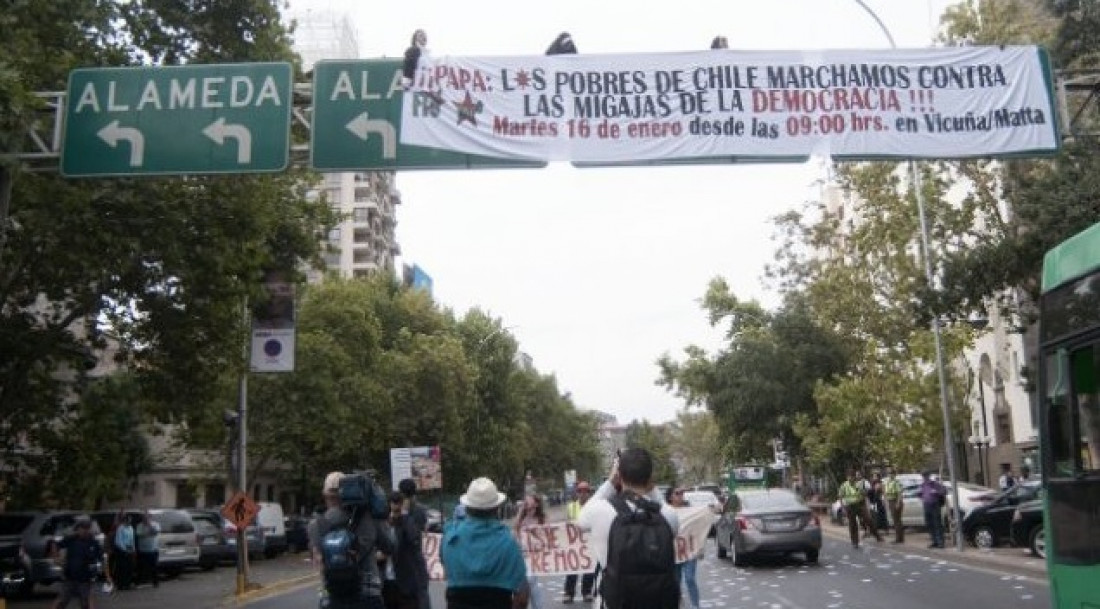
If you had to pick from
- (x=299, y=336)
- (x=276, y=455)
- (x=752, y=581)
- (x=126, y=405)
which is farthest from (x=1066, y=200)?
(x=276, y=455)

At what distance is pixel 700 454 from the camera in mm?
123125

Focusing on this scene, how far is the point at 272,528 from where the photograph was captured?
34.5 metres

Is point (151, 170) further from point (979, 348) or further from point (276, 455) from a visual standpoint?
point (979, 348)

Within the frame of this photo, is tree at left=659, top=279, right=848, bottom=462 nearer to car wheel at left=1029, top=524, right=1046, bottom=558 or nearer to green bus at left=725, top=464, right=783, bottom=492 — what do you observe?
green bus at left=725, top=464, right=783, bottom=492

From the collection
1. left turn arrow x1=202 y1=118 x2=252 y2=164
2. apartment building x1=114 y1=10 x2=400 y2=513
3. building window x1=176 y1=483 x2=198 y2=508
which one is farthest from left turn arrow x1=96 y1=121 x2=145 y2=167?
building window x1=176 y1=483 x2=198 y2=508

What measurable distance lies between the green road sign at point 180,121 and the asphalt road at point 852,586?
7.80 m

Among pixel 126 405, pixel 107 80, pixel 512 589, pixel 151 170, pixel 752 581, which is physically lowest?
pixel 752 581

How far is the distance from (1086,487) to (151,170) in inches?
389

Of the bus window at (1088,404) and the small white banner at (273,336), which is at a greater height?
the small white banner at (273,336)

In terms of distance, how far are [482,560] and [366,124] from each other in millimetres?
6923

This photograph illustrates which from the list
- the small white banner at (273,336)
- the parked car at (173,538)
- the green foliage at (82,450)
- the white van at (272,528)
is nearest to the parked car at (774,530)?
the small white banner at (273,336)

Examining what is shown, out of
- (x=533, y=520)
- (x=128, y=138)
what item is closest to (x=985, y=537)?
(x=533, y=520)

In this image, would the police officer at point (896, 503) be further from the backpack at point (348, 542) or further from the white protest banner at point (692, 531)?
the backpack at point (348, 542)

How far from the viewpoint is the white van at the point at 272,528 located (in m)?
33.9
